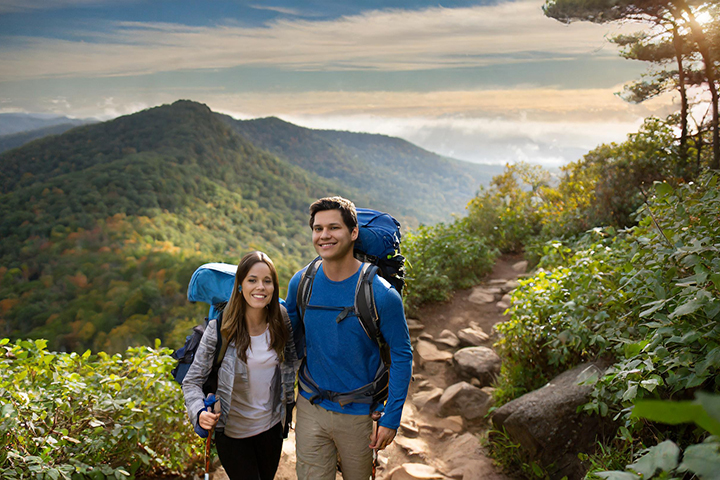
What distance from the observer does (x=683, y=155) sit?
6703mm

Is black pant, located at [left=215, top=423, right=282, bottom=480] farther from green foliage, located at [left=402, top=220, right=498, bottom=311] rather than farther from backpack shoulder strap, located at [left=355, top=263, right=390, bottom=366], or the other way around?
green foliage, located at [left=402, top=220, right=498, bottom=311]

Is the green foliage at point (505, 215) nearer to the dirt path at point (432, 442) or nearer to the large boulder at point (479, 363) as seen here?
the dirt path at point (432, 442)

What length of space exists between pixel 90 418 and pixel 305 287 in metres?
1.75

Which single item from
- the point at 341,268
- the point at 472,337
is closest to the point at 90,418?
the point at 341,268

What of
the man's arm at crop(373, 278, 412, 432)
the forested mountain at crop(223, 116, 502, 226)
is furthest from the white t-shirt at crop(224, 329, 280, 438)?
the forested mountain at crop(223, 116, 502, 226)

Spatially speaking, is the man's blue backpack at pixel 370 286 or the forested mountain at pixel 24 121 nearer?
the man's blue backpack at pixel 370 286

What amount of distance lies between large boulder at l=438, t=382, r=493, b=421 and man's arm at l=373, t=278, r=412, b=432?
244cm

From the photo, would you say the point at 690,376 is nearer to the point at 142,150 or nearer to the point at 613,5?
the point at 613,5

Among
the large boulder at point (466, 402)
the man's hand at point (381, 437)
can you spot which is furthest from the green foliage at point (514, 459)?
the man's hand at point (381, 437)

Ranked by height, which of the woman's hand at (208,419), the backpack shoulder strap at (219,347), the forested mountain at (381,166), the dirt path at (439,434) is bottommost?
the forested mountain at (381,166)

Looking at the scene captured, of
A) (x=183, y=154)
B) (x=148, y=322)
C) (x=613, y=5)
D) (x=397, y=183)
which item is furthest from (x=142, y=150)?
(x=397, y=183)

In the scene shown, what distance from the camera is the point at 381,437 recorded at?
2.15 meters

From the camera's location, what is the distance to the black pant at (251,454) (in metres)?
2.35

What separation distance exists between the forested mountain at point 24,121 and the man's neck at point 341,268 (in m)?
68.2
